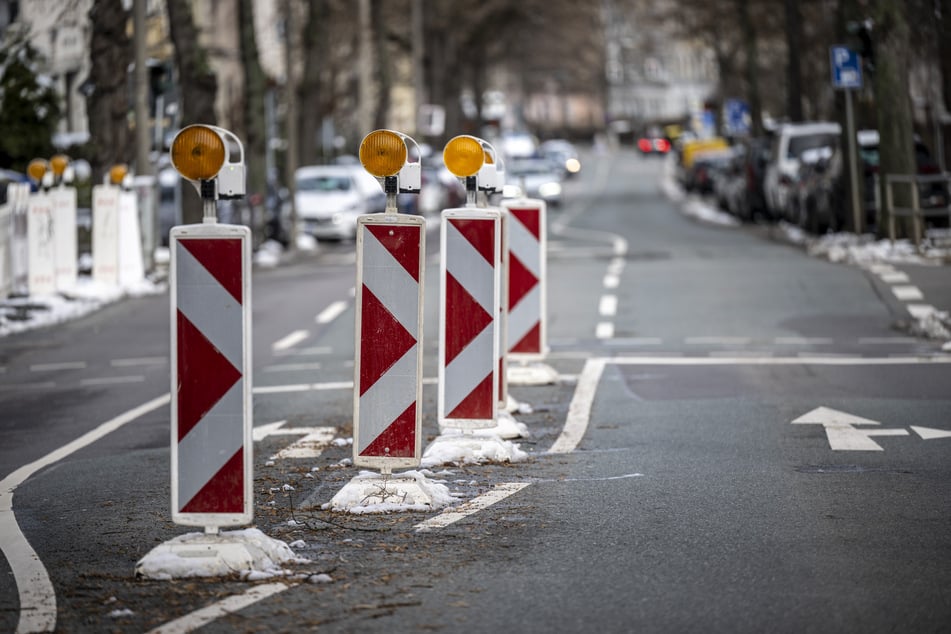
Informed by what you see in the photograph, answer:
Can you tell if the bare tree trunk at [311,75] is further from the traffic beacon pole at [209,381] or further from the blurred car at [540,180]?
the traffic beacon pole at [209,381]

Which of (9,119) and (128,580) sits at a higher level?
(9,119)

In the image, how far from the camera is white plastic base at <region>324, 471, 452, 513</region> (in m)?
8.24

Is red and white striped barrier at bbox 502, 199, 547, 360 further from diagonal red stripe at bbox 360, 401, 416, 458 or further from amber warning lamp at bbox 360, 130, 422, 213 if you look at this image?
amber warning lamp at bbox 360, 130, 422, 213

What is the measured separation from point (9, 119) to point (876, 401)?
2832 cm

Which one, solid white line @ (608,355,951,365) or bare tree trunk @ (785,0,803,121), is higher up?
bare tree trunk @ (785,0,803,121)

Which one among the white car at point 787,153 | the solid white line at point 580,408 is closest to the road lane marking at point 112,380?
the solid white line at point 580,408

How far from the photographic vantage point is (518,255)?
486 inches

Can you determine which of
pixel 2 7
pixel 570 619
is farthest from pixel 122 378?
pixel 2 7

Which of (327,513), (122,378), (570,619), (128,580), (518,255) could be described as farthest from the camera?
(122,378)

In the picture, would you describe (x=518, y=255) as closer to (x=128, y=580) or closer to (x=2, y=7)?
(x=128, y=580)

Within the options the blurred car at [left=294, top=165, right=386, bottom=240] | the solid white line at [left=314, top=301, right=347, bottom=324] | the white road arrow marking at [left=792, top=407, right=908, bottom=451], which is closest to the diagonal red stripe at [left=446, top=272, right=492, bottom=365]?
the white road arrow marking at [left=792, top=407, right=908, bottom=451]

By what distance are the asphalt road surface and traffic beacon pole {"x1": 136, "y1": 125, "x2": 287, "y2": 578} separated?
171 mm

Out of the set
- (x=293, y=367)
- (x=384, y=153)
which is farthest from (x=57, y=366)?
(x=384, y=153)

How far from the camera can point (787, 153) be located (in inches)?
1444
